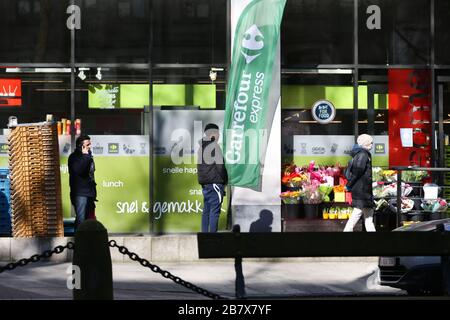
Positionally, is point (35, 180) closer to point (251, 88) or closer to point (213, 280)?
point (213, 280)

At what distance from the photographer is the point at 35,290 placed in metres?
12.6

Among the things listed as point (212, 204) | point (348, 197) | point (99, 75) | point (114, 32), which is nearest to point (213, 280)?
point (212, 204)

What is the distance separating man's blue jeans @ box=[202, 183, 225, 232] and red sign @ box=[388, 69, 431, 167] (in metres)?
3.28

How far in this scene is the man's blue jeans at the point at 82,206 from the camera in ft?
51.9

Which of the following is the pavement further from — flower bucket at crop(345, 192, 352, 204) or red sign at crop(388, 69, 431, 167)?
red sign at crop(388, 69, 431, 167)

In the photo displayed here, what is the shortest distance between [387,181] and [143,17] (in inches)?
186

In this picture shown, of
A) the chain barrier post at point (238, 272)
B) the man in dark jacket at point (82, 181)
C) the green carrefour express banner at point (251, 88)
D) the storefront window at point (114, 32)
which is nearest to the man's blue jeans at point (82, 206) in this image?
the man in dark jacket at point (82, 181)

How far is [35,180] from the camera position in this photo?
52.4ft

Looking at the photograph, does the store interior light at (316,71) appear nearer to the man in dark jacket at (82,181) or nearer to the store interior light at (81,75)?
the store interior light at (81,75)

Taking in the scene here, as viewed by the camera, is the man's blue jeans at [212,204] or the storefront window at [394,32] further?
the storefront window at [394,32]

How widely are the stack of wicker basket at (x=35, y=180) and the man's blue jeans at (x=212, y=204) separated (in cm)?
219

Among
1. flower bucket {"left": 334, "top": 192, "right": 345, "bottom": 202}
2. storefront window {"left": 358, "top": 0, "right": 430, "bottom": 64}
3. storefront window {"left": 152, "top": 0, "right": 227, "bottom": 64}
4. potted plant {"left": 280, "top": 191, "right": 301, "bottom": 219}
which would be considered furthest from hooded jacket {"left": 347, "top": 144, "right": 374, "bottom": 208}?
storefront window {"left": 152, "top": 0, "right": 227, "bottom": 64}

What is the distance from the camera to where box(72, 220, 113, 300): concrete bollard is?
8672 millimetres
